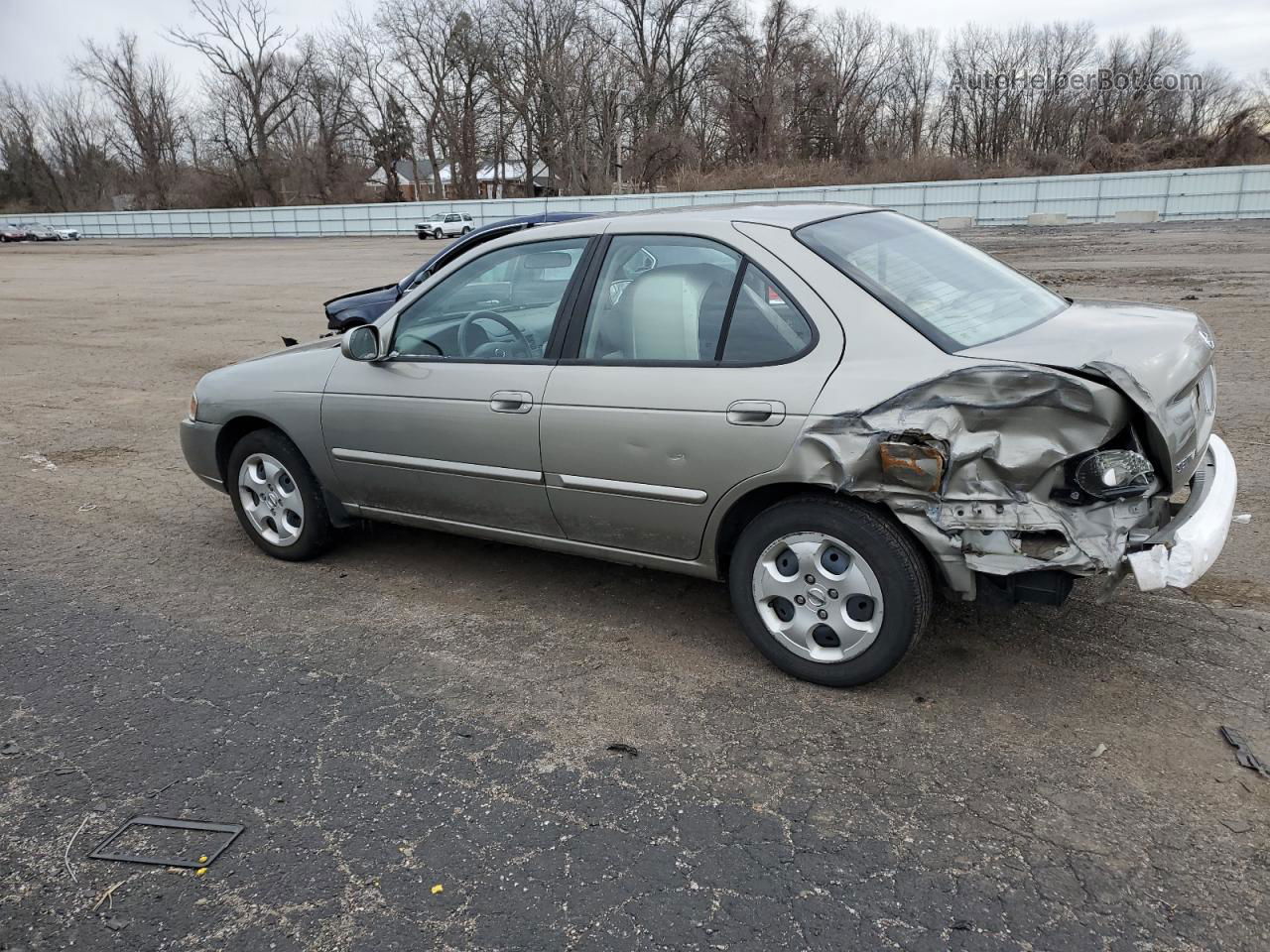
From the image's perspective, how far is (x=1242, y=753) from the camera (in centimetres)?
303

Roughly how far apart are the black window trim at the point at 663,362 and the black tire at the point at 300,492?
1.70 metres

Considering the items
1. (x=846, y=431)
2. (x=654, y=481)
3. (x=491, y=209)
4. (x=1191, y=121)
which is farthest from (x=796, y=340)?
(x=1191, y=121)

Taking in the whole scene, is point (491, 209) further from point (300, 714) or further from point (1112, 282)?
point (300, 714)

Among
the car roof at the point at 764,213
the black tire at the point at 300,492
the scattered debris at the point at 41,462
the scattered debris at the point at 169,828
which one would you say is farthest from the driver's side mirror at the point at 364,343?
the scattered debris at the point at 41,462

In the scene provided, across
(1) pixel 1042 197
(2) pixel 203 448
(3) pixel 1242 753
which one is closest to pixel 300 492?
(2) pixel 203 448

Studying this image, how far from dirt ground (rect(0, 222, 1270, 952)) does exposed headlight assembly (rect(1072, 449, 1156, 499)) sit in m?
0.82

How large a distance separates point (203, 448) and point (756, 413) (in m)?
3.30

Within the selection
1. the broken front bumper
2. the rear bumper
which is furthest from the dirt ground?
the broken front bumper

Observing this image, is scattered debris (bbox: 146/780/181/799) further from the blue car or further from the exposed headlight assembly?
the blue car

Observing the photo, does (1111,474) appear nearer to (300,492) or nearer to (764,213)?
(764,213)

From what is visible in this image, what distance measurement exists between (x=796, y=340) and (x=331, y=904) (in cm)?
229

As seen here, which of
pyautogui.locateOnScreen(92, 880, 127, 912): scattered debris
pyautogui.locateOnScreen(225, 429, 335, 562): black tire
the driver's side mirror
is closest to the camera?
pyautogui.locateOnScreen(92, 880, 127, 912): scattered debris

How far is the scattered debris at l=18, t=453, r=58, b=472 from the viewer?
23.2ft

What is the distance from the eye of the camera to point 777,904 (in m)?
2.48
